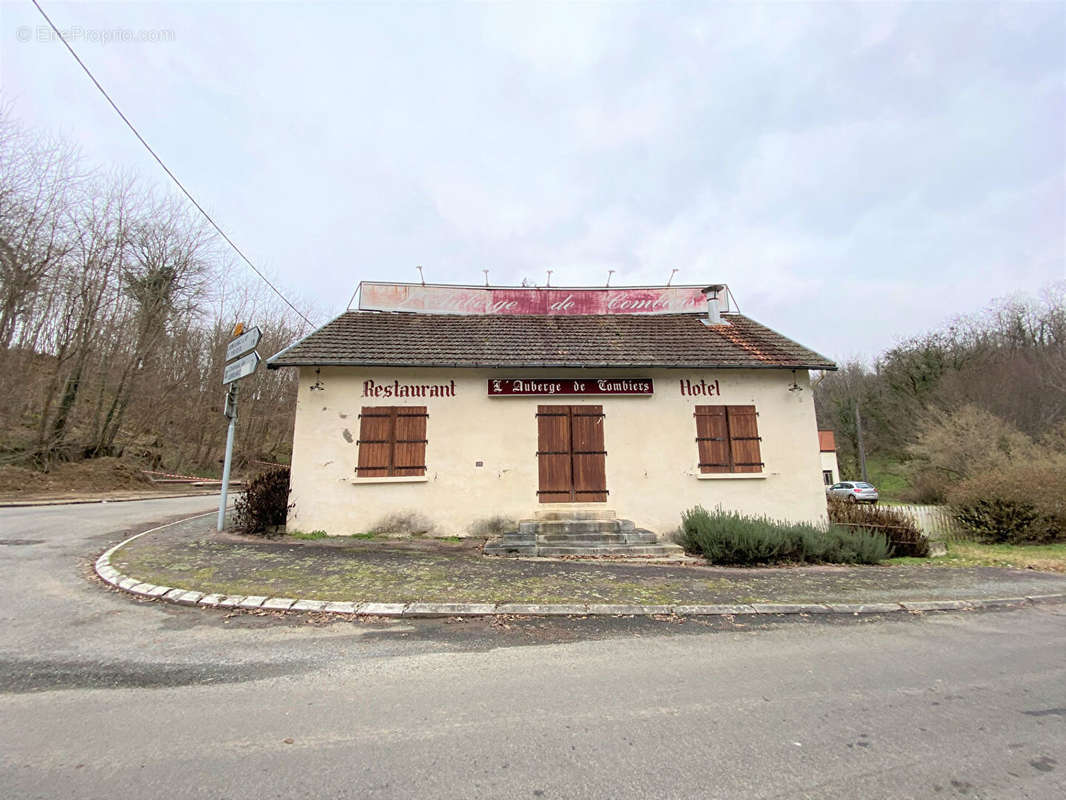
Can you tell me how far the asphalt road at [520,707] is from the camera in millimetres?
2449

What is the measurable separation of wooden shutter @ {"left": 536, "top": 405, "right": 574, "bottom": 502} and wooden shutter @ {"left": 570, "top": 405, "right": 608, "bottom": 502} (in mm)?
156

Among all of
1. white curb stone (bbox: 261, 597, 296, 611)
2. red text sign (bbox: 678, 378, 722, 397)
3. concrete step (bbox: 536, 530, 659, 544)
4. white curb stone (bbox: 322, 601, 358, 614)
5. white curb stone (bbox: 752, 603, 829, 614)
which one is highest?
red text sign (bbox: 678, 378, 722, 397)

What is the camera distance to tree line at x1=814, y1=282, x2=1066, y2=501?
24484 millimetres

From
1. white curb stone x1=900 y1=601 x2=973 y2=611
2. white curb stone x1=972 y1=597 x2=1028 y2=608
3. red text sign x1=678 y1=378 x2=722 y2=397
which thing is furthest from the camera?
Answer: red text sign x1=678 y1=378 x2=722 y2=397

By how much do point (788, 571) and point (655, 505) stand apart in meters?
2.99

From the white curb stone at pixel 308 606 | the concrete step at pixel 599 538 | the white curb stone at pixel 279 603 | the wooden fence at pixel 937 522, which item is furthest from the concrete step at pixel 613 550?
the wooden fence at pixel 937 522

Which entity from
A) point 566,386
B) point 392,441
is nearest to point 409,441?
point 392,441

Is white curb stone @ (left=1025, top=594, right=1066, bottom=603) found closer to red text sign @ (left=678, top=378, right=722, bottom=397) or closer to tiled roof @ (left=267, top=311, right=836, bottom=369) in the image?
tiled roof @ (left=267, top=311, right=836, bottom=369)

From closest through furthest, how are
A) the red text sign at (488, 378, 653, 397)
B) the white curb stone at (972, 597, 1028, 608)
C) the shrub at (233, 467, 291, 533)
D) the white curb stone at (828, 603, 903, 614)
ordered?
1. the white curb stone at (828, 603, 903, 614)
2. the white curb stone at (972, 597, 1028, 608)
3. the shrub at (233, 467, 291, 533)
4. the red text sign at (488, 378, 653, 397)

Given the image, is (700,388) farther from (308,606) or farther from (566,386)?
(308,606)

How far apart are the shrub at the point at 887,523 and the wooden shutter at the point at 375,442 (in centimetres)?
1008

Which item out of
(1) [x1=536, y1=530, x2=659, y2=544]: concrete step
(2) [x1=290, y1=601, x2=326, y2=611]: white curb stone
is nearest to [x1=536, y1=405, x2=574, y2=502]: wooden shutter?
(1) [x1=536, y1=530, x2=659, y2=544]: concrete step

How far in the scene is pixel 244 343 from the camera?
9.78 m

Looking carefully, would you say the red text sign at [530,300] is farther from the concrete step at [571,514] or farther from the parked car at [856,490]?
the parked car at [856,490]
